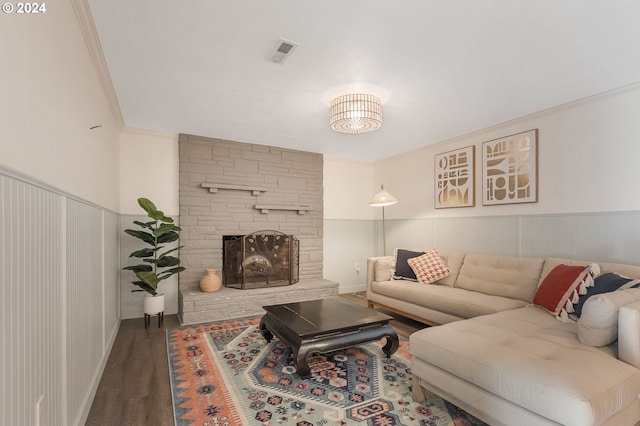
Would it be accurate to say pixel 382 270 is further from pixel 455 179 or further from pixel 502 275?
pixel 455 179

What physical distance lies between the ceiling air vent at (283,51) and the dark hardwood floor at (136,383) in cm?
254

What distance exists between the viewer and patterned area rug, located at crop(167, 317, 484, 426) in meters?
1.94

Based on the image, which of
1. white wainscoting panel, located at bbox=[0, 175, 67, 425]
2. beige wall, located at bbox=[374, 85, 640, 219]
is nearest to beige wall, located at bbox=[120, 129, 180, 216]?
→ white wainscoting panel, located at bbox=[0, 175, 67, 425]

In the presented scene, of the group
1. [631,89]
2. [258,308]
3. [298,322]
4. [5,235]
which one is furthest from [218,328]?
[631,89]

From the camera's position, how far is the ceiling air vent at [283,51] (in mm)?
2152

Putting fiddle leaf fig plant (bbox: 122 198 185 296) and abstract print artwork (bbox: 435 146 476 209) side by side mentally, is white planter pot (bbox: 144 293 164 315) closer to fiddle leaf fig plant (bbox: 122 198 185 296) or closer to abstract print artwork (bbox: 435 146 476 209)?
fiddle leaf fig plant (bbox: 122 198 185 296)

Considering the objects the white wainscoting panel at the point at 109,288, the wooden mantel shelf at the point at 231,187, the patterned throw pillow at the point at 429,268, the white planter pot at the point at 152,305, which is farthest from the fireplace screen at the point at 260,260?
the patterned throw pillow at the point at 429,268

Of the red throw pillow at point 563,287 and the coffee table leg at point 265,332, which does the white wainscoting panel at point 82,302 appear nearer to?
the coffee table leg at point 265,332

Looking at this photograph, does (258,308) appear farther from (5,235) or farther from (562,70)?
(562,70)

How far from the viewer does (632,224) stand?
2799 millimetres

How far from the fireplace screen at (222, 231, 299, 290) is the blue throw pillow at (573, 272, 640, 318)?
339cm

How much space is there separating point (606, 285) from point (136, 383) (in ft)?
11.9

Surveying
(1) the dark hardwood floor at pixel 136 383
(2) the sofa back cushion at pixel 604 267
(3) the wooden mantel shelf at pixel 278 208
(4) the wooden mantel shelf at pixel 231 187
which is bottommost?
(1) the dark hardwood floor at pixel 136 383

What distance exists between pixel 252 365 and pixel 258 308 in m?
1.59
